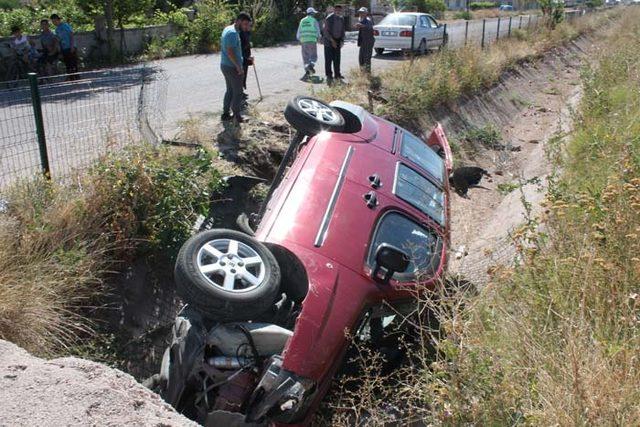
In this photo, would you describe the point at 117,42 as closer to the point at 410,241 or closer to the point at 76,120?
the point at 76,120

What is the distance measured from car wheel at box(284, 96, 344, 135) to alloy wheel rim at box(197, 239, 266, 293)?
198 centimetres

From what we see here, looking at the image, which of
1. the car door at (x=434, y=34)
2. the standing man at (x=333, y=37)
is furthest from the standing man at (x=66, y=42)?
the car door at (x=434, y=34)

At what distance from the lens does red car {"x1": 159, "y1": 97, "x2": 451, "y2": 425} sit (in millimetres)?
4211

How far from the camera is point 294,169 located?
5707 millimetres

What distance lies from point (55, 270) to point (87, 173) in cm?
126

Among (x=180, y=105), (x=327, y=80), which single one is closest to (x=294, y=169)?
(x=180, y=105)

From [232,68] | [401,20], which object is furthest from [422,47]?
[232,68]

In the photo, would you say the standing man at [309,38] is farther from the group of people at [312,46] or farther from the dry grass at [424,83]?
the dry grass at [424,83]

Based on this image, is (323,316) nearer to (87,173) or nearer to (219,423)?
(219,423)

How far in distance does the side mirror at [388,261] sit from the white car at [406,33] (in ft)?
54.7

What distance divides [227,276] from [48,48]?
13.4m

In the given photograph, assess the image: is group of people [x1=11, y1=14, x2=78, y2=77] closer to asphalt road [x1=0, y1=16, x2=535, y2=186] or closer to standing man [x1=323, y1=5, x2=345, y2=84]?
standing man [x1=323, y1=5, x2=345, y2=84]

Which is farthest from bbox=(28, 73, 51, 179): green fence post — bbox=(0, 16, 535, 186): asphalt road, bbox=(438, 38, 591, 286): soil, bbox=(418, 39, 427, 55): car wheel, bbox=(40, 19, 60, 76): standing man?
bbox=(418, 39, 427, 55): car wheel

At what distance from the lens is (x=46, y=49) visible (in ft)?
51.0
